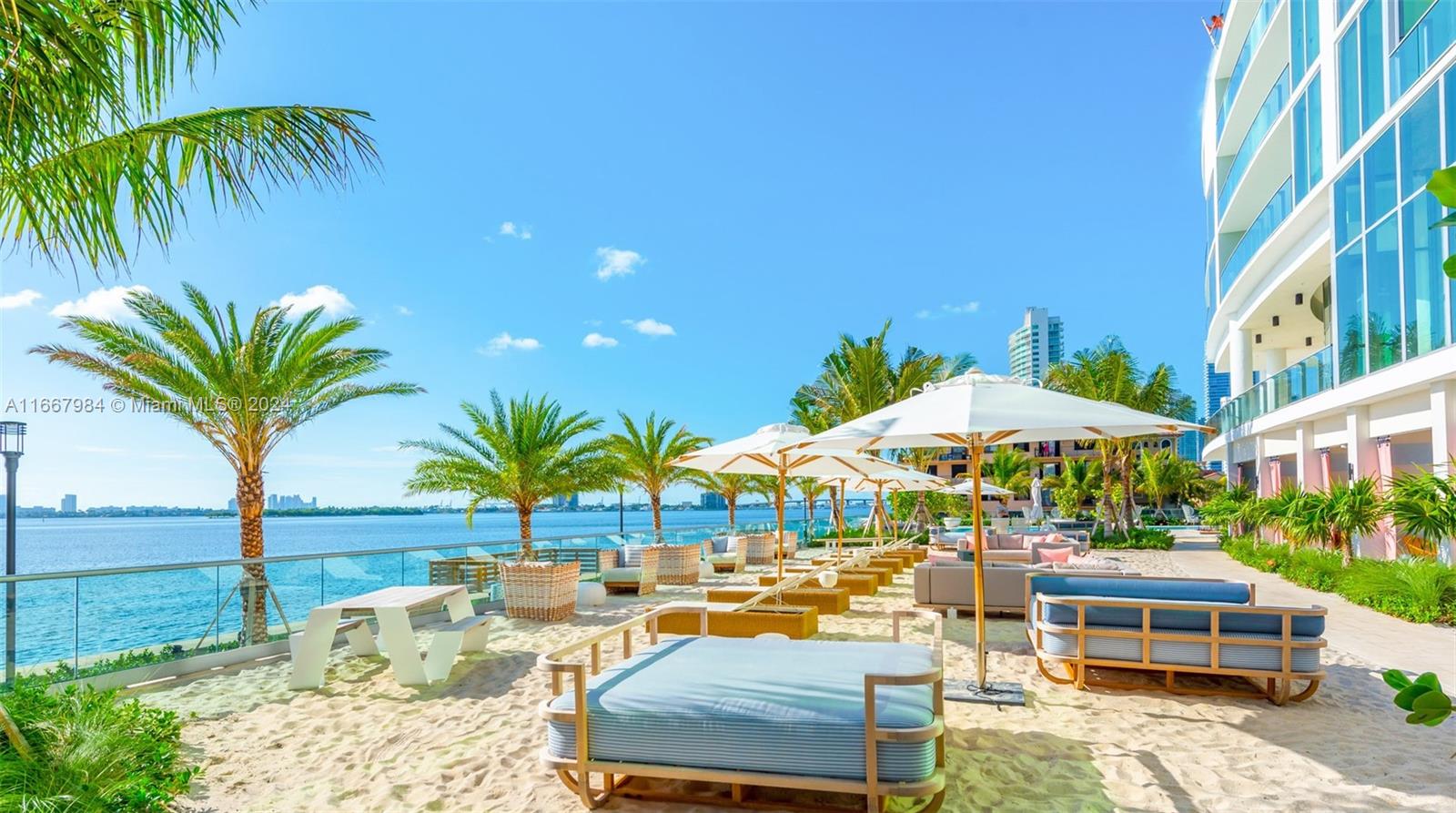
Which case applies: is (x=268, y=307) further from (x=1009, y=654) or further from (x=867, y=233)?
(x=867, y=233)

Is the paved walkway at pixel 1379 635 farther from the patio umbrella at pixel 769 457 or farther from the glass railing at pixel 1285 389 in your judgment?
the patio umbrella at pixel 769 457

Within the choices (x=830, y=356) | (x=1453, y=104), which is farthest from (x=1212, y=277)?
(x=1453, y=104)

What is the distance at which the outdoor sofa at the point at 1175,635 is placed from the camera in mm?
5836

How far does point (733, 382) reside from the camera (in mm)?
97500

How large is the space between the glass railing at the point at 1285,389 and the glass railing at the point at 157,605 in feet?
56.3

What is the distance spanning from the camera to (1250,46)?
70.1 ft

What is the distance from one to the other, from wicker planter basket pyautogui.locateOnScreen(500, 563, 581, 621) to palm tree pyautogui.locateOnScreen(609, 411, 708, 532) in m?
14.7

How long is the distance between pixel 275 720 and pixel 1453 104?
50.8 ft

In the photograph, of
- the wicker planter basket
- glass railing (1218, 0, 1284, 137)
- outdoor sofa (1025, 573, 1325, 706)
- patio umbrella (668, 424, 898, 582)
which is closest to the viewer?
outdoor sofa (1025, 573, 1325, 706)

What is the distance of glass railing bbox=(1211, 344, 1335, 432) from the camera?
15.8 metres

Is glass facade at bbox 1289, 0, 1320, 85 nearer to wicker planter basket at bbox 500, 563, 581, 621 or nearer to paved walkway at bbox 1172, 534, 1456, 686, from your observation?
paved walkway at bbox 1172, 534, 1456, 686

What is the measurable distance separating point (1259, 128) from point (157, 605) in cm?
2489

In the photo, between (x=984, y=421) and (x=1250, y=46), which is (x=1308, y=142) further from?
(x=984, y=421)

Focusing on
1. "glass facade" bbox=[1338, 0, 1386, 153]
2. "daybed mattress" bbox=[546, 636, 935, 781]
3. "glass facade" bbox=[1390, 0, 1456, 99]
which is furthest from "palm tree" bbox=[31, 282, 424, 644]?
"glass facade" bbox=[1338, 0, 1386, 153]
